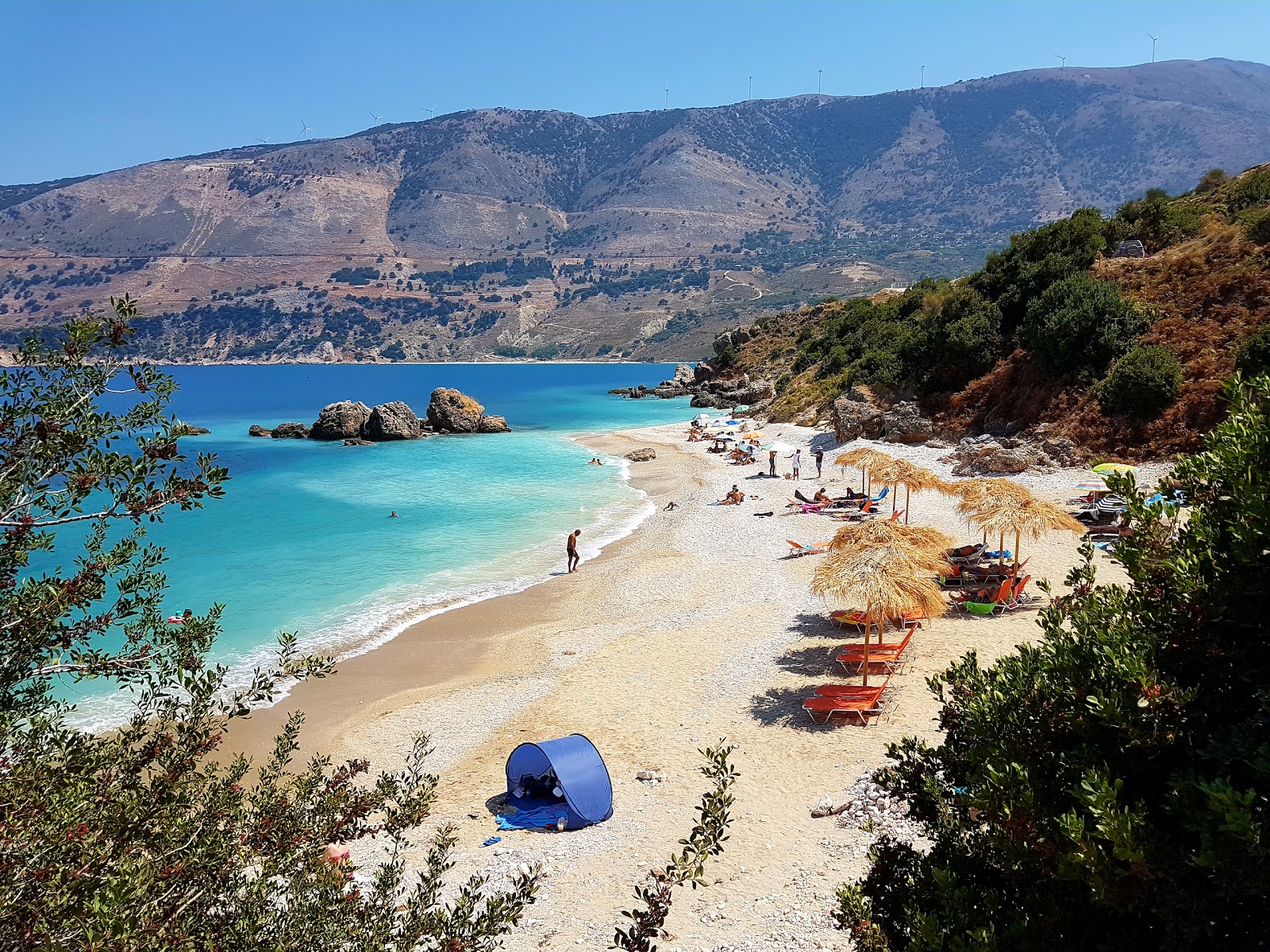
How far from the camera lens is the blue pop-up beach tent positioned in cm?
909

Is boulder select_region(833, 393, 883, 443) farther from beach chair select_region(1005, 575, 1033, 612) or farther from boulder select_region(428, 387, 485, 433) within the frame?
boulder select_region(428, 387, 485, 433)

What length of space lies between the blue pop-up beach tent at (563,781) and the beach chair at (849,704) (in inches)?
121

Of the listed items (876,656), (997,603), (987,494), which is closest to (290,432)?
(987,494)

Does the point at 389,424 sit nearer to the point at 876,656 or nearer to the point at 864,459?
the point at 864,459

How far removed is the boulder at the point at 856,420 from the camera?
3309 centimetres

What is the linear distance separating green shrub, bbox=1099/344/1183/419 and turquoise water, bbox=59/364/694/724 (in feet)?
50.8

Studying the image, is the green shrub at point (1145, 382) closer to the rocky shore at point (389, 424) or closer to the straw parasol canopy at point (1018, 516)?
the straw parasol canopy at point (1018, 516)

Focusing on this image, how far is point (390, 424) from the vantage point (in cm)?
5462

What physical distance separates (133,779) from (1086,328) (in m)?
28.8

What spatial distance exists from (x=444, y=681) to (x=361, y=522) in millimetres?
16405

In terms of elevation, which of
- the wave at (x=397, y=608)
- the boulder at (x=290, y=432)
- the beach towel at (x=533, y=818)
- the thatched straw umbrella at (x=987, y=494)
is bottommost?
the boulder at (x=290, y=432)

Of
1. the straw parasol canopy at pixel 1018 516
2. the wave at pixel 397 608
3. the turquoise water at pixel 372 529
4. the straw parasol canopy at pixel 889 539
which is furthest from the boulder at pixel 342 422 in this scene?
the straw parasol canopy at pixel 1018 516

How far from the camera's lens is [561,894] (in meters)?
7.65

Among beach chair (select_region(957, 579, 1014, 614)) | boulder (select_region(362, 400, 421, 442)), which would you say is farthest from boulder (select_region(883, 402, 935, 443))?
boulder (select_region(362, 400, 421, 442))
